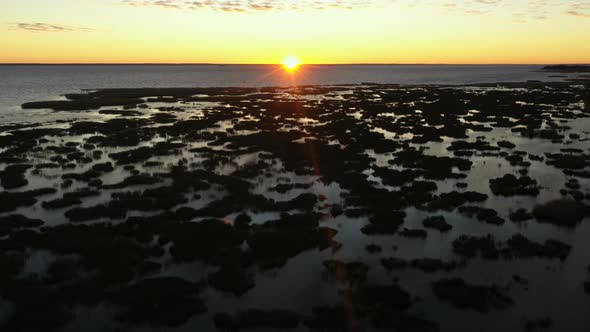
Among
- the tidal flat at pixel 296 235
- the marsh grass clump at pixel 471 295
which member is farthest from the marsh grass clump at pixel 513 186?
the marsh grass clump at pixel 471 295

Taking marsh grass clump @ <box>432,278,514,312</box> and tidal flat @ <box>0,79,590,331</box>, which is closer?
tidal flat @ <box>0,79,590,331</box>

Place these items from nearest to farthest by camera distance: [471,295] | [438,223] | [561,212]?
[471,295]
[438,223]
[561,212]

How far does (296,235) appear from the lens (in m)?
20.0

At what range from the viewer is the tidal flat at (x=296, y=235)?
46.0ft

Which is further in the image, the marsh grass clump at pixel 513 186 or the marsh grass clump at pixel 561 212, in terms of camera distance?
the marsh grass clump at pixel 513 186

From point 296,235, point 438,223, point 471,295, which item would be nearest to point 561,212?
point 438,223

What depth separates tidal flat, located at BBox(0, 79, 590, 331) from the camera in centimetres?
1401

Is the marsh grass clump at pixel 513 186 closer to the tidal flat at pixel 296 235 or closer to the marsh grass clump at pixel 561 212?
the tidal flat at pixel 296 235

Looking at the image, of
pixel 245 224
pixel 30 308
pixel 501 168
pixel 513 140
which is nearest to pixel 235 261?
pixel 245 224

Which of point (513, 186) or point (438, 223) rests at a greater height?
point (513, 186)

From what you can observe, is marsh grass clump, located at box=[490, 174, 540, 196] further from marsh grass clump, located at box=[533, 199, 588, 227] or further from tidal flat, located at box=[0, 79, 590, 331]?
marsh grass clump, located at box=[533, 199, 588, 227]

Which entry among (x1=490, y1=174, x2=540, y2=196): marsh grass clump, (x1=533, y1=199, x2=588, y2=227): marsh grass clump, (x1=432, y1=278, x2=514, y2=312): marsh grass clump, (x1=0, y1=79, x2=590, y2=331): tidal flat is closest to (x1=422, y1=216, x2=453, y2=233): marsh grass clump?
(x1=0, y1=79, x2=590, y2=331): tidal flat

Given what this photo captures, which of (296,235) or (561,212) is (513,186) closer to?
(561,212)

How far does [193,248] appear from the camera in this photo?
18.8m
